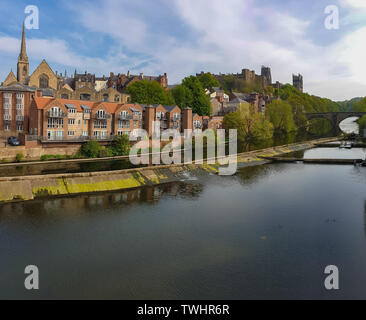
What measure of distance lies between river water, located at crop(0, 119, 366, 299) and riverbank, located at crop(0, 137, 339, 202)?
2.23m

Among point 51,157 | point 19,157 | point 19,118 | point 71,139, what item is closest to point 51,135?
point 71,139

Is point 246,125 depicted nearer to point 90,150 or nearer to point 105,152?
point 105,152

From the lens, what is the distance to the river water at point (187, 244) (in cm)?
2064

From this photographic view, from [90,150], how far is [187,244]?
42.9 m

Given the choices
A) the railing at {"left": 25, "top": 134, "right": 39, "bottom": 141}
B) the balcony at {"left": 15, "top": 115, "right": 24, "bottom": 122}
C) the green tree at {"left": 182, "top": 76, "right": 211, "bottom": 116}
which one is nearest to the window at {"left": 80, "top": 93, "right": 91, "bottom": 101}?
the balcony at {"left": 15, "top": 115, "right": 24, "bottom": 122}

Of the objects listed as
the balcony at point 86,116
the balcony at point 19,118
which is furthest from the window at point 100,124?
the balcony at point 19,118

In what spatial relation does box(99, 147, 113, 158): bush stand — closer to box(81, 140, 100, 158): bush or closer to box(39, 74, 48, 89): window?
box(81, 140, 100, 158): bush

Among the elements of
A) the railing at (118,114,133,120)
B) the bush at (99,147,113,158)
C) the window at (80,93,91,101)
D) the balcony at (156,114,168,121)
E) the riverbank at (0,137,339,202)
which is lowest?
the riverbank at (0,137,339,202)

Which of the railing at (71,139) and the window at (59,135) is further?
the window at (59,135)

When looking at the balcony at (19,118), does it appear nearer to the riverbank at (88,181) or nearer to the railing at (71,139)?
the railing at (71,139)

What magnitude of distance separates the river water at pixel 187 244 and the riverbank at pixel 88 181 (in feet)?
7.33

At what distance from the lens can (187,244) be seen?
87.8 feet

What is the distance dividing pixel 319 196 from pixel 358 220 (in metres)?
9.22

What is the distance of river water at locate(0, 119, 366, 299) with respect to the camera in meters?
20.6
